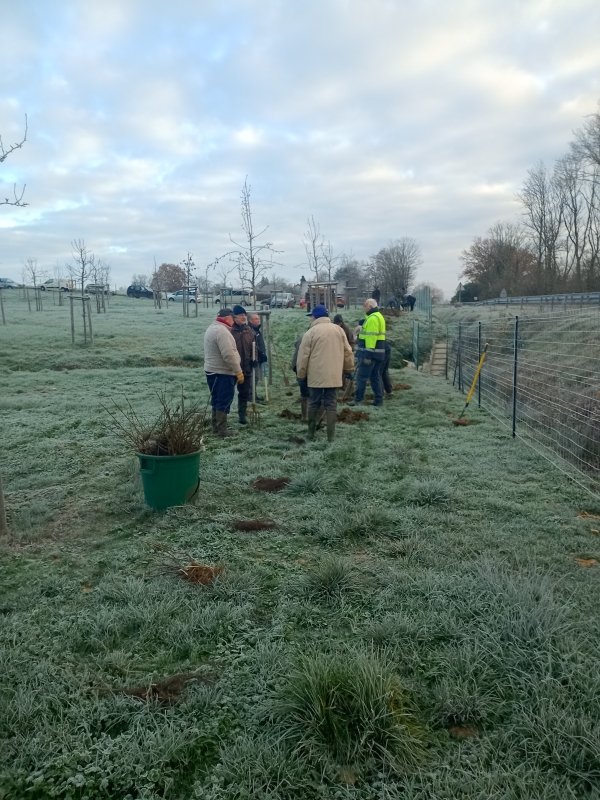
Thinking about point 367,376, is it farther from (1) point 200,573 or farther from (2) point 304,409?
(1) point 200,573

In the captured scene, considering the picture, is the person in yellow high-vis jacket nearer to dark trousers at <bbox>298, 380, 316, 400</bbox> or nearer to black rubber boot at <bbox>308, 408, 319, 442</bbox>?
dark trousers at <bbox>298, 380, 316, 400</bbox>

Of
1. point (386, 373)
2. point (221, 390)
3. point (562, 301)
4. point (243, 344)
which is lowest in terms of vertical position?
point (386, 373)

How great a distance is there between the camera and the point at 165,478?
5.41 m

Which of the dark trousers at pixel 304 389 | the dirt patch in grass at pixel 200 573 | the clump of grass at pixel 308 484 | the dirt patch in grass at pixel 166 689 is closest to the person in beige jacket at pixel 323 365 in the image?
the dark trousers at pixel 304 389

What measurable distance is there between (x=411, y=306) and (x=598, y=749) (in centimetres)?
3743

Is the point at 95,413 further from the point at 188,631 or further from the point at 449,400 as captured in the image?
the point at 188,631

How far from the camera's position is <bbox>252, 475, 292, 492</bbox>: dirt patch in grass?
20.1ft

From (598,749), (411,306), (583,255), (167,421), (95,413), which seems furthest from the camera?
(583,255)

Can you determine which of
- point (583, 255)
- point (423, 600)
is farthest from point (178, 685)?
point (583, 255)

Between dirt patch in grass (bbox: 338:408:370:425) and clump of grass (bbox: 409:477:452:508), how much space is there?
4170mm

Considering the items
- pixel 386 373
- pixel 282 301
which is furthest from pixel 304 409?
pixel 282 301

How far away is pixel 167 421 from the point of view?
5500 mm

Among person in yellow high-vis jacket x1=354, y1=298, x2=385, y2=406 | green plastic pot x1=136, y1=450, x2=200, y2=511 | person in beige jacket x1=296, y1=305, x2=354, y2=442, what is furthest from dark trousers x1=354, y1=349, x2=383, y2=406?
green plastic pot x1=136, y1=450, x2=200, y2=511

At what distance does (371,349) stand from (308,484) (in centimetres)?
575
